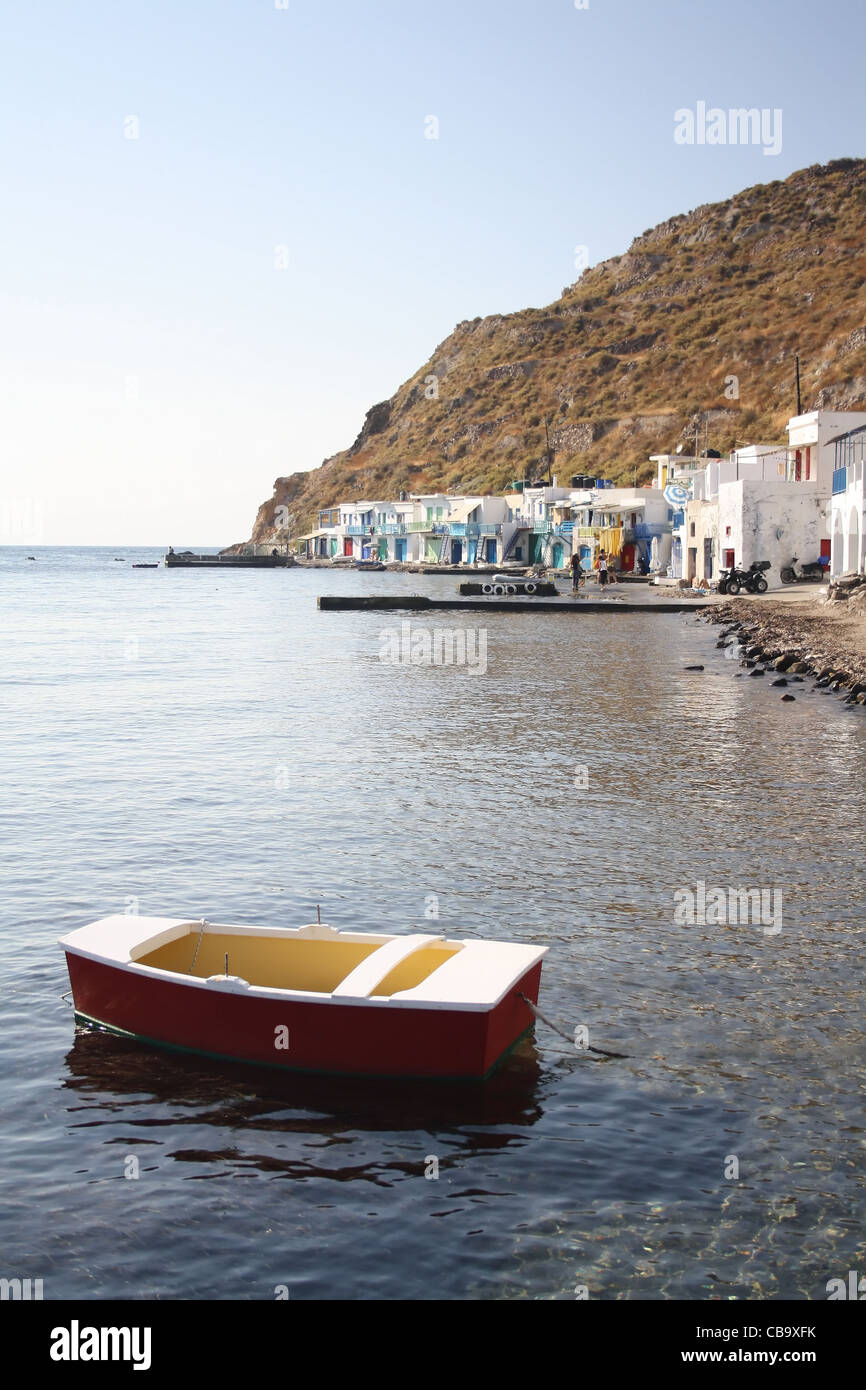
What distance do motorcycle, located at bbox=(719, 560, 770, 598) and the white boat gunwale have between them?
57550 millimetres

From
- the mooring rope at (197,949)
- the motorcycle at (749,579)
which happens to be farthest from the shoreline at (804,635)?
the mooring rope at (197,949)

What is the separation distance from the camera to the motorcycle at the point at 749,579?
65.3 meters

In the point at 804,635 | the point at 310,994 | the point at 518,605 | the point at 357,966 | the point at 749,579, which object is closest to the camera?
the point at 310,994

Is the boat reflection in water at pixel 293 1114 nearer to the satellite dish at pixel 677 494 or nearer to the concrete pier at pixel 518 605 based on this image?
the concrete pier at pixel 518 605

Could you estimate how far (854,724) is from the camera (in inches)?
1053

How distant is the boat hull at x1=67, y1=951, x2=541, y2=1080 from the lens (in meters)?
8.81

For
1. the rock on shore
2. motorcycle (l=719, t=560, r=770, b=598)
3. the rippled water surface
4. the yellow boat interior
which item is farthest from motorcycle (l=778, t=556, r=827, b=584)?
the yellow boat interior

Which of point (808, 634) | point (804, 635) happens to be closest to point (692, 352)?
point (808, 634)

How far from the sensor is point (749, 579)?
2579 inches

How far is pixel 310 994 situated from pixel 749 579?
59374mm

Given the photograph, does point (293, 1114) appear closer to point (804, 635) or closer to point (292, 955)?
point (292, 955)

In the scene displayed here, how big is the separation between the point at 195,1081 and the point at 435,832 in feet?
27.3

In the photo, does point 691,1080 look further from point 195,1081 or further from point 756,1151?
point 195,1081
